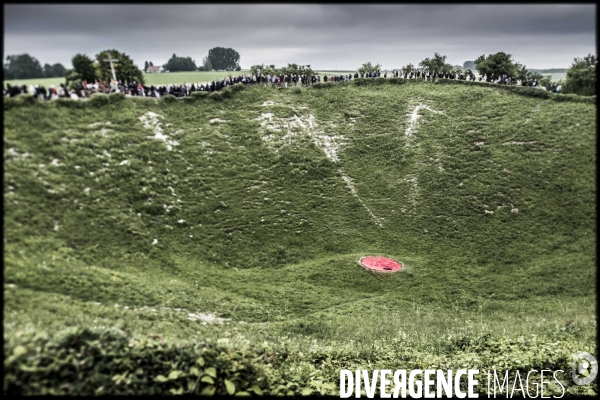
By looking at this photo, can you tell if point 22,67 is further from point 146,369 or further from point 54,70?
point 146,369

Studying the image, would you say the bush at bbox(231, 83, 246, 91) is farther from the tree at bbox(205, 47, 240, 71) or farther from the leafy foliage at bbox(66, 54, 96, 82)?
the leafy foliage at bbox(66, 54, 96, 82)

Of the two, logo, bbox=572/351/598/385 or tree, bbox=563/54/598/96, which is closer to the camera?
logo, bbox=572/351/598/385

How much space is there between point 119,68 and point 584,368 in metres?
42.9

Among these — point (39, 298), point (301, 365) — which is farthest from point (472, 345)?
point (39, 298)

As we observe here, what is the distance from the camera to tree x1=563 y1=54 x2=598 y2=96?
44.6 meters

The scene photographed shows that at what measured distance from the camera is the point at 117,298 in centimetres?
1711

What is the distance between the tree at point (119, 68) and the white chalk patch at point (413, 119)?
27.2 metres

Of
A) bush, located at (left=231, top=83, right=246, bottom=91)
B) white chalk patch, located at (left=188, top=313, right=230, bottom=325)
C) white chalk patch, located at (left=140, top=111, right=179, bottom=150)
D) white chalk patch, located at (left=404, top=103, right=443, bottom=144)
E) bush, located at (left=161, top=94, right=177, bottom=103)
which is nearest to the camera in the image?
white chalk patch, located at (left=188, top=313, right=230, bottom=325)

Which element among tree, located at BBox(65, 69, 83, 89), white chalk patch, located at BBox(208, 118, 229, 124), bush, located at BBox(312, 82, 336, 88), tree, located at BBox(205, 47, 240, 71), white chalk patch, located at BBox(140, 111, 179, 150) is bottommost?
white chalk patch, located at BBox(140, 111, 179, 150)

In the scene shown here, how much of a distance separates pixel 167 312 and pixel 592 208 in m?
31.2

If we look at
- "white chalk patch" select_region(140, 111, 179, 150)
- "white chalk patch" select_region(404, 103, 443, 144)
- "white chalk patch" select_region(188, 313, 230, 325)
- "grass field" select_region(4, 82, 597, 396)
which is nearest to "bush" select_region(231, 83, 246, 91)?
"grass field" select_region(4, 82, 597, 396)

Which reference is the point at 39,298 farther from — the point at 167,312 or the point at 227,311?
the point at 227,311

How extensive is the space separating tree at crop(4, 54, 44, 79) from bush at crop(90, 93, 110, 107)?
408cm

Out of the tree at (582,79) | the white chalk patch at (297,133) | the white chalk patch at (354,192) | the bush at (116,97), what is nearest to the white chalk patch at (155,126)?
the bush at (116,97)
